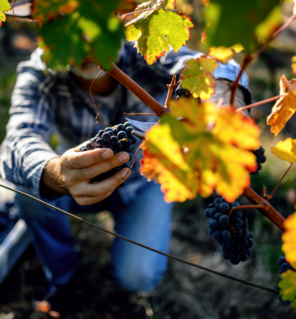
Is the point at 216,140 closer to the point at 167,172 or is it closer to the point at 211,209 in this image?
the point at 167,172

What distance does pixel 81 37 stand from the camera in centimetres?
34

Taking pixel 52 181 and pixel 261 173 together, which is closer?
pixel 52 181

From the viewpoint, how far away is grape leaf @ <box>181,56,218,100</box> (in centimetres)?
47

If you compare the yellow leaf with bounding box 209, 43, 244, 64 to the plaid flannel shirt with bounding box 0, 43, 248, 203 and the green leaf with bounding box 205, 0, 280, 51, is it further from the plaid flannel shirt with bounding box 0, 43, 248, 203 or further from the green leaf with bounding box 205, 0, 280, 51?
the plaid flannel shirt with bounding box 0, 43, 248, 203

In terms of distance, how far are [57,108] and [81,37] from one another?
109 cm

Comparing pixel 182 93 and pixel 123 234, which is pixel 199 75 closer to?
pixel 182 93

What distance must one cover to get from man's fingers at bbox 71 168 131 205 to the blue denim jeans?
661mm

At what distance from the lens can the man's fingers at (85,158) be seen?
1.91 ft

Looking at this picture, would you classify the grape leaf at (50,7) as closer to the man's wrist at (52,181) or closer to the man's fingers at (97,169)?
the man's fingers at (97,169)

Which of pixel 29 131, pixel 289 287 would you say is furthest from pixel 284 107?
pixel 29 131

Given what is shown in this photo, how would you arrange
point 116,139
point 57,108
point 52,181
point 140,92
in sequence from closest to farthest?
1. point 140,92
2. point 116,139
3. point 52,181
4. point 57,108

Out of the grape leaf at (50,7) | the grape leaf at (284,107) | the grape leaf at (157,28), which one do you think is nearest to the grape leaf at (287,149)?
the grape leaf at (284,107)

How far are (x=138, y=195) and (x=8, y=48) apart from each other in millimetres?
3300

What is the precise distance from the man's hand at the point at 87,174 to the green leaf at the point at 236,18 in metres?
0.35
